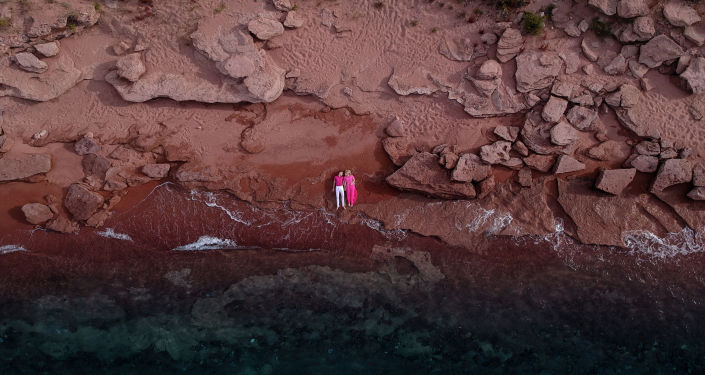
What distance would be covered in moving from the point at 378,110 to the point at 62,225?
7818 mm

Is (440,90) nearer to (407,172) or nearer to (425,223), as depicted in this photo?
(407,172)

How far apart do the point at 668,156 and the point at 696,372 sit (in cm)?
470

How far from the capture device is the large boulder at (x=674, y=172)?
8797 mm

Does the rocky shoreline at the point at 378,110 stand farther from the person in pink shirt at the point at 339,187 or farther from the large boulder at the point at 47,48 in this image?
the person in pink shirt at the point at 339,187

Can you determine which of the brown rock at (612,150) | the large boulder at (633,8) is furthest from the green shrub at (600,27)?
the brown rock at (612,150)

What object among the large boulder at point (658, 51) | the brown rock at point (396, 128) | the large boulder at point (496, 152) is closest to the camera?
the large boulder at point (658, 51)

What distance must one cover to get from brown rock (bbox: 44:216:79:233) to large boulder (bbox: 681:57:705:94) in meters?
13.8

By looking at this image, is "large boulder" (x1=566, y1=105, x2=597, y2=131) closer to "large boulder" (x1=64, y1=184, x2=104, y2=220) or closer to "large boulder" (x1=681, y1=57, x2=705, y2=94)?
"large boulder" (x1=681, y1=57, x2=705, y2=94)

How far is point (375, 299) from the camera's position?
9445 millimetres

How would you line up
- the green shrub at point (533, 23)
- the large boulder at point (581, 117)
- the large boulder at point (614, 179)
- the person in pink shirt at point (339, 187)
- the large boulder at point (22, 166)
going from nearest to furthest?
the green shrub at point (533, 23) → the large boulder at point (614, 179) → the large boulder at point (581, 117) → the person in pink shirt at point (339, 187) → the large boulder at point (22, 166)

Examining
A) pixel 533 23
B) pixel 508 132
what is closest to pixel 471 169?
pixel 508 132

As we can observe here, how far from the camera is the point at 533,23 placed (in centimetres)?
878

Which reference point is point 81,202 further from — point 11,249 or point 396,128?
point 396,128

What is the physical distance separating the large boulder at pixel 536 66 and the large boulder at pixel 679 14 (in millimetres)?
2173
